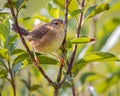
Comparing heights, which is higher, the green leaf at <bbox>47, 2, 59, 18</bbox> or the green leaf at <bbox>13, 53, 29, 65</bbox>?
the green leaf at <bbox>47, 2, 59, 18</bbox>

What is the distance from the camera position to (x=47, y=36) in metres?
1.79

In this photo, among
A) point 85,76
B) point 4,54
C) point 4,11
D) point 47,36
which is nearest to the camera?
point 4,54

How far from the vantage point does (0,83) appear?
2.15 m

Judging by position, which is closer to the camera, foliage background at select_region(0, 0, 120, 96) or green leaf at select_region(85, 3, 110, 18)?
green leaf at select_region(85, 3, 110, 18)

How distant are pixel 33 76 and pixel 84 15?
2.39ft

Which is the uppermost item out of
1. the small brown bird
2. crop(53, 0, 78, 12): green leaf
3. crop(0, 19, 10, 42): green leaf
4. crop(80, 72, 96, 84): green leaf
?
crop(53, 0, 78, 12): green leaf

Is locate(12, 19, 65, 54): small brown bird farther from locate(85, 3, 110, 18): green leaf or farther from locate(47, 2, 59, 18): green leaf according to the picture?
locate(85, 3, 110, 18): green leaf

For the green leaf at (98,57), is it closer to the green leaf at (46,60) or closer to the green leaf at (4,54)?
the green leaf at (46,60)

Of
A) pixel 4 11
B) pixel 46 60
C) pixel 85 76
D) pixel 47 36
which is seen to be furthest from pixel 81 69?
pixel 4 11

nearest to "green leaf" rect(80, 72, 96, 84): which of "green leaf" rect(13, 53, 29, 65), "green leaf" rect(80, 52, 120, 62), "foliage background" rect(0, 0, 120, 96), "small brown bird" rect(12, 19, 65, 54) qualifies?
"foliage background" rect(0, 0, 120, 96)

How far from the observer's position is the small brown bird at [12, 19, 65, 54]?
5.48ft

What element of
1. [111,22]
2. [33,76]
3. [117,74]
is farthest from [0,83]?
[111,22]

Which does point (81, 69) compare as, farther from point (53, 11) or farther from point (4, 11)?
point (4, 11)

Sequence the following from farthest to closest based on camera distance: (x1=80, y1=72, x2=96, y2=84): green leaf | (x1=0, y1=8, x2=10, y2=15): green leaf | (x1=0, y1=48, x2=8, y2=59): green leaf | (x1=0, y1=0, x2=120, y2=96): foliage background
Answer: (x1=80, y1=72, x2=96, y2=84): green leaf
(x1=0, y1=0, x2=120, y2=96): foliage background
(x1=0, y1=8, x2=10, y2=15): green leaf
(x1=0, y1=48, x2=8, y2=59): green leaf
